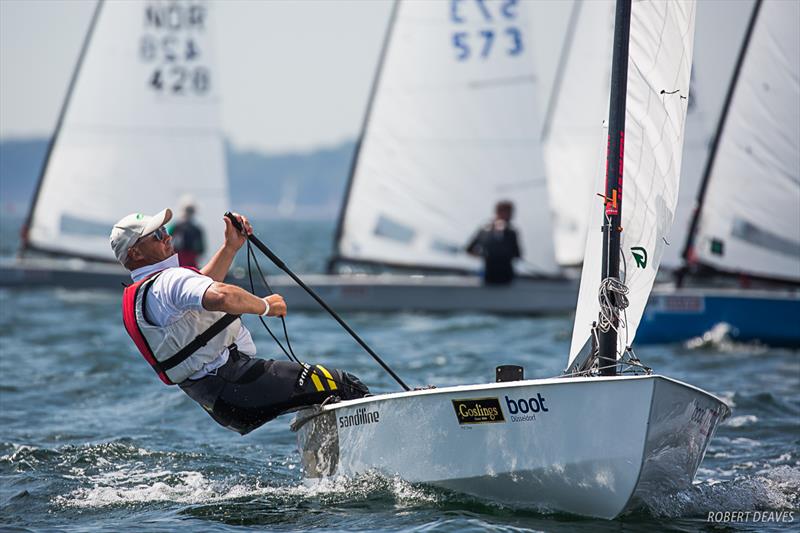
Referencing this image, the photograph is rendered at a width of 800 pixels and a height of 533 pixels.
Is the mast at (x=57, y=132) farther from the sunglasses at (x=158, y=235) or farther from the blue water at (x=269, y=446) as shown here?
the sunglasses at (x=158, y=235)

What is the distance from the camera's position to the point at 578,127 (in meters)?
16.0

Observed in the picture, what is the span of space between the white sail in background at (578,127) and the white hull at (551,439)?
10.8 metres

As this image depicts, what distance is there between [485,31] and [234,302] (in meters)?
10.1

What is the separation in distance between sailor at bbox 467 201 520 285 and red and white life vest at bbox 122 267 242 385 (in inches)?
300

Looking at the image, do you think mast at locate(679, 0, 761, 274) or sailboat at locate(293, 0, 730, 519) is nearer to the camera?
sailboat at locate(293, 0, 730, 519)

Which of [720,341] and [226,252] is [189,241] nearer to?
[720,341]

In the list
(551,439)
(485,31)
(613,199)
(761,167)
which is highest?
(485,31)

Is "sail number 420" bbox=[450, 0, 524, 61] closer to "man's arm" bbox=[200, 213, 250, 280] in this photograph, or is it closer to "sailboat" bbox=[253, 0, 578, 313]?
"sailboat" bbox=[253, 0, 578, 313]

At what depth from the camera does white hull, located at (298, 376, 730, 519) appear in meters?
4.40

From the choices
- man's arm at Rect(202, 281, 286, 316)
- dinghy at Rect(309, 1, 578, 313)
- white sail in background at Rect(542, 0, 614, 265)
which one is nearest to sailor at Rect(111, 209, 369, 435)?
man's arm at Rect(202, 281, 286, 316)

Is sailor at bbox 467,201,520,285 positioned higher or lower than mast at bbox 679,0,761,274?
lower

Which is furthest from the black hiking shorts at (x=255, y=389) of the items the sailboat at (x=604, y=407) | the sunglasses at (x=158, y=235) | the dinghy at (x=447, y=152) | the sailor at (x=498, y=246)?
the dinghy at (x=447, y=152)

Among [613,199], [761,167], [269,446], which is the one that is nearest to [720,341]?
[761,167]

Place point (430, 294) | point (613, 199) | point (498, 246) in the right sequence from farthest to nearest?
point (430, 294), point (498, 246), point (613, 199)
